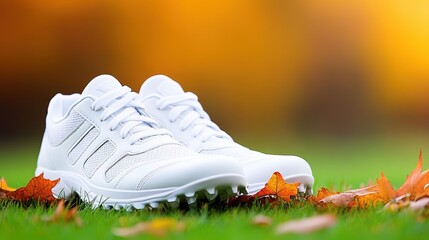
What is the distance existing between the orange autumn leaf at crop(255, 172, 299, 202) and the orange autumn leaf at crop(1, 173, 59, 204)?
0.81m

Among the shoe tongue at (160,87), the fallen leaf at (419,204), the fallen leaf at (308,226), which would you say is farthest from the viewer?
the shoe tongue at (160,87)

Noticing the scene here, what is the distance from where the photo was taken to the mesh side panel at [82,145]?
8.64ft

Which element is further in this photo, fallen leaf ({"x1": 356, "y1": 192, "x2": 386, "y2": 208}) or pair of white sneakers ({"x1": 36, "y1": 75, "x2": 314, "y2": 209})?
fallen leaf ({"x1": 356, "y1": 192, "x2": 386, "y2": 208})

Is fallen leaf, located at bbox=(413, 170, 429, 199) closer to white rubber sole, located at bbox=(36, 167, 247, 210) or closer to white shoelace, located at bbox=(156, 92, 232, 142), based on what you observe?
white rubber sole, located at bbox=(36, 167, 247, 210)

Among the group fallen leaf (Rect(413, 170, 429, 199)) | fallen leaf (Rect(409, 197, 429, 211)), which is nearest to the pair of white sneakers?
fallen leaf (Rect(413, 170, 429, 199))

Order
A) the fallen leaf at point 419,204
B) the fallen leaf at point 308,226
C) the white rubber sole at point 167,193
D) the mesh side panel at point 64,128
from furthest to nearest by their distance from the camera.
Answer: the mesh side panel at point 64,128
the white rubber sole at point 167,193
the fallen leaf at point 419,204
the fallen leaf at point 308,226

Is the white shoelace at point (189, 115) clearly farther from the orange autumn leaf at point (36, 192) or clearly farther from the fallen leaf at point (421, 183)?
the fallen leaf at point (421, 183)

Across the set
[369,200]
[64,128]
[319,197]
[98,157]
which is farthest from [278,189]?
[64,128]

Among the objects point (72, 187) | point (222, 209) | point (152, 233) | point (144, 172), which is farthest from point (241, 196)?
point (152, 233)

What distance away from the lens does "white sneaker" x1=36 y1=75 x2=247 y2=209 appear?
2188 mm

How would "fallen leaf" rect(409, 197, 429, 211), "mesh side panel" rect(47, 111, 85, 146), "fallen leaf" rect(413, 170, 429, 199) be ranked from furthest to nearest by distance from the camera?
"mesh side panel" rect(47, 111, 85, 146) < "fallen leaf" rect(413, 170, 429, 199) < "fallen leaf" rect(409, 197, 429, 211)

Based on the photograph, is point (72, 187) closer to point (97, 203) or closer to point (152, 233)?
point (97, 203)

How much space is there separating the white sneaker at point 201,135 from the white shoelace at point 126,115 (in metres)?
0.16

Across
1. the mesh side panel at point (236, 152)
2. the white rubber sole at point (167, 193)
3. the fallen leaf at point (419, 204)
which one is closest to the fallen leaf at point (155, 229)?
the white rubber sole at point (167, 193)
